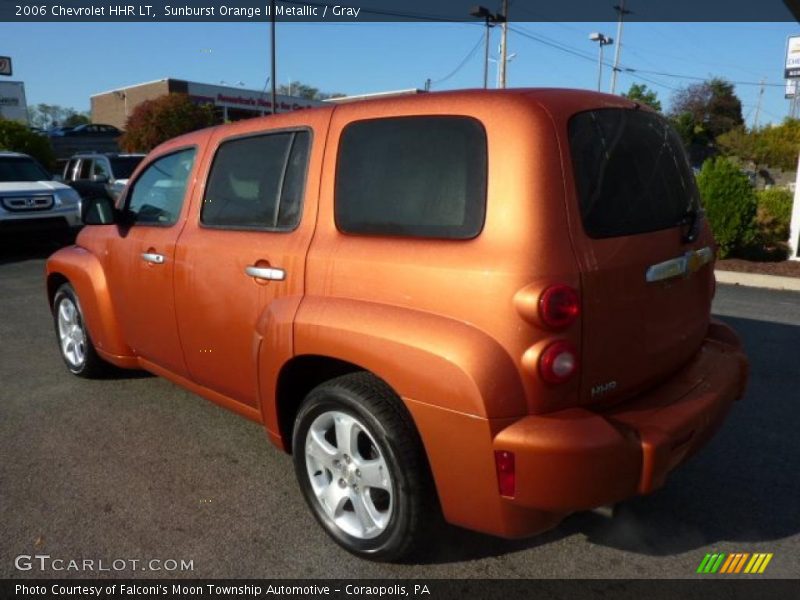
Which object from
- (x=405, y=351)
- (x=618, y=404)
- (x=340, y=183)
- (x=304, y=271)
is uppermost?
(x=340, y=183)

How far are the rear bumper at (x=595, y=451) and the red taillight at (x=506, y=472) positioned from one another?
0.02 m

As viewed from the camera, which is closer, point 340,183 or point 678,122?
point 340,183

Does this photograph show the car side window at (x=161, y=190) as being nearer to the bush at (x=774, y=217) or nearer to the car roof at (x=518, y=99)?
the car roof at (x=518, y=99)

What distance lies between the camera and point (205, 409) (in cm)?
445

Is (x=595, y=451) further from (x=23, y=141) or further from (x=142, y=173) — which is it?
(x=23, y=141)

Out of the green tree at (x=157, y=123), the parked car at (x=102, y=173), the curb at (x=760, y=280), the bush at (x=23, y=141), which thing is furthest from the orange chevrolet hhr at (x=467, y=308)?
the green tree at (x=157, y=123)

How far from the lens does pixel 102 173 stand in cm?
1432

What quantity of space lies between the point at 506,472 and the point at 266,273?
4.63 ft

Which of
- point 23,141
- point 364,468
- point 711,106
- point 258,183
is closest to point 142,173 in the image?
point 258,183

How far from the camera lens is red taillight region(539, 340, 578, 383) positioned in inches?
89.5

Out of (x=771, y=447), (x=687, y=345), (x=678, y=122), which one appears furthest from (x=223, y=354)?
(x=678, y=122)

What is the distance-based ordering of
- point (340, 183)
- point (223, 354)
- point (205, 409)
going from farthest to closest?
point (205, 409), point (223, 354), point (340, 183)
